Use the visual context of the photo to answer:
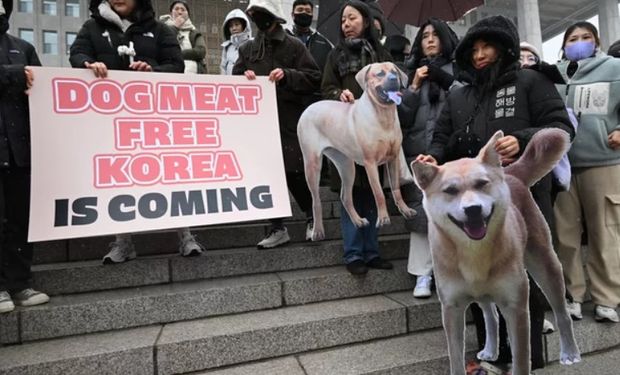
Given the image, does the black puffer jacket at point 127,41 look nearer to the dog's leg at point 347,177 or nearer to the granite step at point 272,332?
the dog's leg at point 347,177

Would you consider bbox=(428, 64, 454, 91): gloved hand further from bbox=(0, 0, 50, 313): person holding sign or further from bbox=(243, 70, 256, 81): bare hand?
bbox=(0, 0, 50, 313): person holding sign

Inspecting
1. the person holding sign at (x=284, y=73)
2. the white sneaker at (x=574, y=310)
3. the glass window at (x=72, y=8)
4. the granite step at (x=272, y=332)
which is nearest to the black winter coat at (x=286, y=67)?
the person holding sign at (x=284, y=73)

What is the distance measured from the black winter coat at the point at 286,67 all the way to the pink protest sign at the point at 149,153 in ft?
0.71

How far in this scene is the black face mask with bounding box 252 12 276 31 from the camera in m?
3.39

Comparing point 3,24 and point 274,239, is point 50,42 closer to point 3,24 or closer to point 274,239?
point 3,24

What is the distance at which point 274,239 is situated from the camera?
11.6 feet

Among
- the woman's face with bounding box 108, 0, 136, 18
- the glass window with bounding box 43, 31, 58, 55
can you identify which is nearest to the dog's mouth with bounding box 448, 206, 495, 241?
the woman's face with bounding box 108, 0, 136, 18

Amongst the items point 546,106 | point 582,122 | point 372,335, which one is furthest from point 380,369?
point 582,122

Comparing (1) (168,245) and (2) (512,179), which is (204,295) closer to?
(1) (168,245)

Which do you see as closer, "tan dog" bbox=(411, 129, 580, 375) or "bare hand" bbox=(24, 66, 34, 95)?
"tan dog" bbox=(411, 129, 580, 375)

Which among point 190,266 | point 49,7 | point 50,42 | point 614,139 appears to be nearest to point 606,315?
point 614,139

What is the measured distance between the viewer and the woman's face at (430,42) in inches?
119

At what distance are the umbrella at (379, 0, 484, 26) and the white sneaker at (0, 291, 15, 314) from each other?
4633 millimetres

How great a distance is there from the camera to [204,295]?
2891mm
